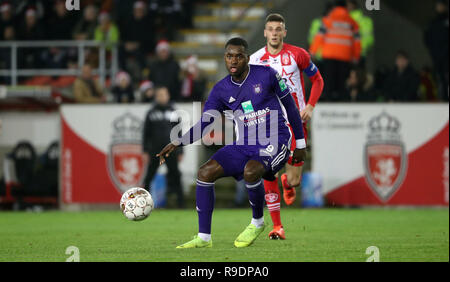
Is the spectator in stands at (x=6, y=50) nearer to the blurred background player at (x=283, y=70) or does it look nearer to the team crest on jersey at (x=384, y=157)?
the team crest on jersey at (x=384, y=157)

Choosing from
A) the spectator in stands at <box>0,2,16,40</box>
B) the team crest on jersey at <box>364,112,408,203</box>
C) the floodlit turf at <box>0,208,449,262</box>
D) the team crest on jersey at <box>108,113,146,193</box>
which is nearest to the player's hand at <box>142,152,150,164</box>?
the team crest on jersey at <box>108,113,146,193</box>

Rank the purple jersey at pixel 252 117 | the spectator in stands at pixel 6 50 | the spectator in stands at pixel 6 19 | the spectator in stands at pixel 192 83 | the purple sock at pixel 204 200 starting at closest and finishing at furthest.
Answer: the purple sock at pixel 204 200 < the purple jersey at pixel 252 117 < the spectator in stands at pixel 192 83 < the spectator in stands at pixel 6 50 < the spectator in stands at pixel 6 19

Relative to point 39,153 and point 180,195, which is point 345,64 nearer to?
point 180,195

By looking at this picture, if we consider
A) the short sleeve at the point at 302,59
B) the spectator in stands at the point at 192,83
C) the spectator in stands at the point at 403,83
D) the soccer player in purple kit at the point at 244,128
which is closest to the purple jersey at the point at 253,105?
the soccer player in purple kit at the point at 244,128

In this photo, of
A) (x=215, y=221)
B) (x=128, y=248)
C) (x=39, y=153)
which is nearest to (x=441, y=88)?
(x=215, y=221)

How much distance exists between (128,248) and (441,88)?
10209 millimetres

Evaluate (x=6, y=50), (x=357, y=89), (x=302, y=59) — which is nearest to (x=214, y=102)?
(x=302, y=59)

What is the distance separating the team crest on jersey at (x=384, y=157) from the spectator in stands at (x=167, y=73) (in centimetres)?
420

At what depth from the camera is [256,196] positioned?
9.02 meters

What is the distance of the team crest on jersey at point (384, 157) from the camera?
16297mm

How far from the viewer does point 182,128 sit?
16.7 metres

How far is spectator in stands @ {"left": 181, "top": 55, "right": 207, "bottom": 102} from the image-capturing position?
1778 centimetres

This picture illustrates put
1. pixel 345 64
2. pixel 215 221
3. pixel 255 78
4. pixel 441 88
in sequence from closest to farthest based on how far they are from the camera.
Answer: pixel 255 78 < pixel 215 221 < pixel 345 64 < pixel 441 88

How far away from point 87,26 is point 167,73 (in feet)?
13.5
